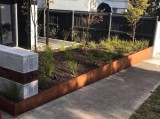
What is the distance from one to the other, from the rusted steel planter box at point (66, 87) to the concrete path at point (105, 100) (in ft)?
0.39

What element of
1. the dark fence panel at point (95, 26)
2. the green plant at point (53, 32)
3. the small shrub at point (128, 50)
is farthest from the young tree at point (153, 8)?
the small shrub at point (128, 50)

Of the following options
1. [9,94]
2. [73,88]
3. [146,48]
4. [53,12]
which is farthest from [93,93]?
[53,12]

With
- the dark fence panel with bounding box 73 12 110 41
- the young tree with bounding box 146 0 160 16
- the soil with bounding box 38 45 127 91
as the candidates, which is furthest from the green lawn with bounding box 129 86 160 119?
the young tree with bounding box 146 0 160 16

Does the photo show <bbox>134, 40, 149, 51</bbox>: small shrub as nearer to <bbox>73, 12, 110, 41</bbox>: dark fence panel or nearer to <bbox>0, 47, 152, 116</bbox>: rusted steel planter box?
<bbox>0, 47, 152, 116</bbox>: rusted steel planter box

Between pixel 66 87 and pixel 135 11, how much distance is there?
22.8 ft

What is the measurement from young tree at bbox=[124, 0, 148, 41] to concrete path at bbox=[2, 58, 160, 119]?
13.4 feet

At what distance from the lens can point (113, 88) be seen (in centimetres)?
742

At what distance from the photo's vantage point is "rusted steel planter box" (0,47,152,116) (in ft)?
17.8

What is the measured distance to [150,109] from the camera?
6.08m

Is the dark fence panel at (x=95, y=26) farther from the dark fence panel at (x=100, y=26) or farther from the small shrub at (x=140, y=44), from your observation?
the small shrub at (x=140, y=44)

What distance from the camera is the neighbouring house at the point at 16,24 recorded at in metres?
11.9

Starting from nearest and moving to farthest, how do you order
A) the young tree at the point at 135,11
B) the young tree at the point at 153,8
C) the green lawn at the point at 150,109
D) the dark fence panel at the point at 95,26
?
the green lawn at the point at 150,109 → the young tree at the point at 135,11 → the dark fence panel at the point at 95,26 → the young tree at the point at 153,8

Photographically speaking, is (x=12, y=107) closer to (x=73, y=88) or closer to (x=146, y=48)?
(x=73, y=88)

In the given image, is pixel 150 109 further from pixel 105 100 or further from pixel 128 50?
pixel 128 50
